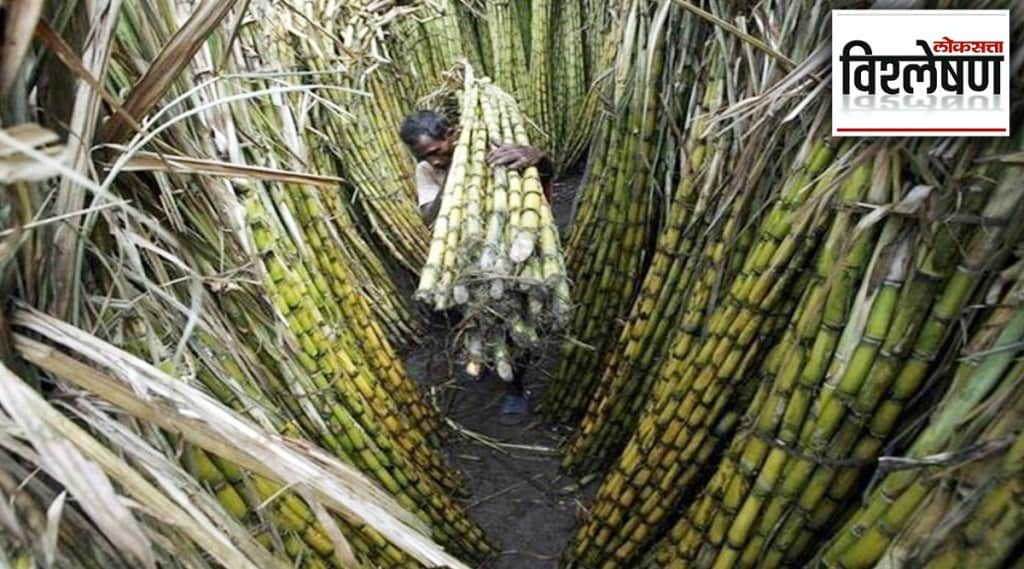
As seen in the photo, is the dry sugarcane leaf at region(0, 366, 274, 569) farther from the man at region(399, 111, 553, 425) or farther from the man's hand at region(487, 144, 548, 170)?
the man at region(399, 111, 553, 425)

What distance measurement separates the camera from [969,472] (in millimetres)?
1094

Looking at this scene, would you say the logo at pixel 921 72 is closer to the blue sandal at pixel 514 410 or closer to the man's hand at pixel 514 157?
the man's hand at pixel 514 157

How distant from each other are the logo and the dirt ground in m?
1.45

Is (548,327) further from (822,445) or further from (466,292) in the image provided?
(822,445)

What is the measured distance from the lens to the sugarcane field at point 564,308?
36.6 inches

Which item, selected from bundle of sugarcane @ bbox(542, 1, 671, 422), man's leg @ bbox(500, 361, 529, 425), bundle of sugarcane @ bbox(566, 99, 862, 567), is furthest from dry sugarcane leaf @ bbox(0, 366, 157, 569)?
man's leg @ bbox(500, 361, 529, 425)

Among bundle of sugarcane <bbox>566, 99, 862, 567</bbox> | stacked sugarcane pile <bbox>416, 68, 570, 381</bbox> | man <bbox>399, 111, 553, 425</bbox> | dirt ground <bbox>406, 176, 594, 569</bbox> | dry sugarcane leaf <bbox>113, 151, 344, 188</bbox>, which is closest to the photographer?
dry sugarcane leaf <bbox>113, 151, 344, 188</bbox>

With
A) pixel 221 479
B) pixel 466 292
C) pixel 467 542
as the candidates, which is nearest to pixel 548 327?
pixel 466 292

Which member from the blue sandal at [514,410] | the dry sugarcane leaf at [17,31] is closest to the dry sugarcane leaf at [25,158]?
the dry sugarcane leaf at [17,31]

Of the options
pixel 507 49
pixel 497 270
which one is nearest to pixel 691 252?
pixel 497 270

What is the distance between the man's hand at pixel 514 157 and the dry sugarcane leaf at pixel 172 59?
5.97 feet

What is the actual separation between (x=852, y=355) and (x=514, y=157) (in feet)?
5.54

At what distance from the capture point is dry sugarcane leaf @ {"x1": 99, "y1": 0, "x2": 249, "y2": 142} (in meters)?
0.99

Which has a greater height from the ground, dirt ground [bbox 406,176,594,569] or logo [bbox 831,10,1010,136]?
logo [bbox 831,10,1010,136]
